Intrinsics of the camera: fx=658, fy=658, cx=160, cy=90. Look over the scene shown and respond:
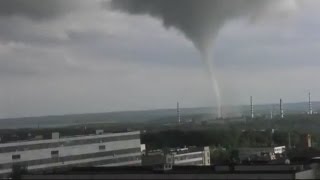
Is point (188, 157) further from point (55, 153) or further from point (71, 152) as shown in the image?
point (55, 153)

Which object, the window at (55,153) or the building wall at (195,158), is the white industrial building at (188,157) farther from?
the window at (55,153)

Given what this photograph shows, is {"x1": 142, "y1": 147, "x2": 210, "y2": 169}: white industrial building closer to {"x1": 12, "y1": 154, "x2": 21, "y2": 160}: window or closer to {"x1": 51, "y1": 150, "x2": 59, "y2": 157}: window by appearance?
{"x1": 51, "y1": 150, "x2": 59, "y2": 157}: window

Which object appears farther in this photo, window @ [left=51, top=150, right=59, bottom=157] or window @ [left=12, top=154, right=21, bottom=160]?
window @ [left=51, top=150, right=59, bottom=157]

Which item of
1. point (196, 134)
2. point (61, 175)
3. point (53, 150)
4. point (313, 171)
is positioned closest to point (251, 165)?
point (313, 171)

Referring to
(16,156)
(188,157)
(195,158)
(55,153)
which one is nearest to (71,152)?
(55,153)

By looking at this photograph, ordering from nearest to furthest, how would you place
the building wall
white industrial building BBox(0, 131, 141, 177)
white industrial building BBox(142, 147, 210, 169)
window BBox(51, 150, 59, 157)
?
white industrial building BBox(0, 131, 141, 177)
window BBox(51, 150, 59, 157)
white industrial building BBox(142, 147, 210, 169)
the building wall

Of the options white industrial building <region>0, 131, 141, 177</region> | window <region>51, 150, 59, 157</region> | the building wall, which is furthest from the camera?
the building wall

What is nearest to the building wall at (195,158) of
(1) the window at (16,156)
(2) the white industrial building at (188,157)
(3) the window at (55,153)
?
(2) the white industrial building at (188,157)

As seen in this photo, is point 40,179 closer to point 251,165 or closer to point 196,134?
point 251,165

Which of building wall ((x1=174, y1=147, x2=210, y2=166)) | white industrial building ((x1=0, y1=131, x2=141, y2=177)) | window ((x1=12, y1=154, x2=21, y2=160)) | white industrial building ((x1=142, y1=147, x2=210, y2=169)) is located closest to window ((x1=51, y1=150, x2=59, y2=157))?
white industrial building ((x1=0, y1=131, x2=141, y2=177))
